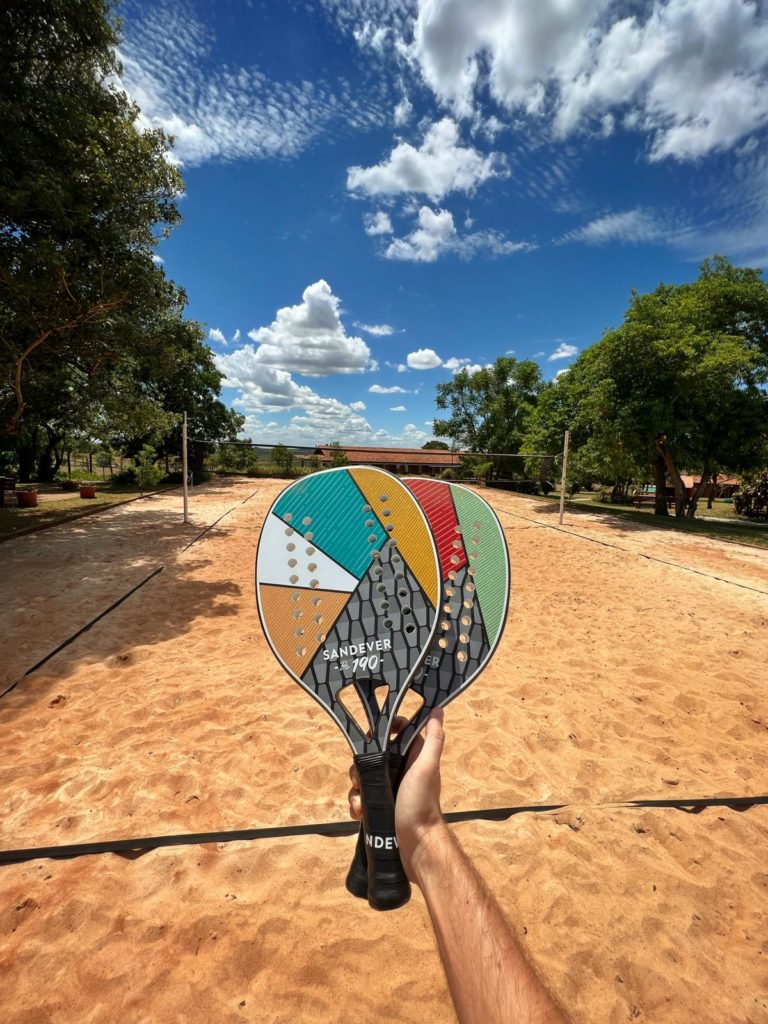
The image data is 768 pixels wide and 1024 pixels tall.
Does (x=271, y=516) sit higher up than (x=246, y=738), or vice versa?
(x=271, y=516)

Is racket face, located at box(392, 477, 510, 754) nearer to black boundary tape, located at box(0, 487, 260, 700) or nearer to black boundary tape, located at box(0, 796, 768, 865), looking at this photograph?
black boundary tape, located at box(0, 796, 768, 865)

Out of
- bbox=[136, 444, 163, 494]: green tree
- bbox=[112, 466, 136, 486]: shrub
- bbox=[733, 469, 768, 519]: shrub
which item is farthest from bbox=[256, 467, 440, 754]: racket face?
bbox=[733, 469, 768, 519]: shrub

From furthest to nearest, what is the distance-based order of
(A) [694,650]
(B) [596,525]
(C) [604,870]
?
1. (B) [596,525]
2. (A) [694,650]
3. (C) [604,870]

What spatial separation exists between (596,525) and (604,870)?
1263 centimetres

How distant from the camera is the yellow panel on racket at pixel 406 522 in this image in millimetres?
1438

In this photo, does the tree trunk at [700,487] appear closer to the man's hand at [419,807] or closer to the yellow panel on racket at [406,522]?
the yellow panel on racket at [406,522]

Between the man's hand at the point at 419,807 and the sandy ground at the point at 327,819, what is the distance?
2.79ft

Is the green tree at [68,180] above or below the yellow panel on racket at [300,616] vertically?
above

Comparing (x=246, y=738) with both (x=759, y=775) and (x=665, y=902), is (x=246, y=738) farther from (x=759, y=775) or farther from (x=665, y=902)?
(x=759, y=775)

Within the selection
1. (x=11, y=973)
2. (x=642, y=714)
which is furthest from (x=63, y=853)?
(x=642, y=714)

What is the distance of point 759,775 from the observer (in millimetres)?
2734

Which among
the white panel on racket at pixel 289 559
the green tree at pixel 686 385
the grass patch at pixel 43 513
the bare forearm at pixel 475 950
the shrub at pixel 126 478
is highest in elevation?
the green tree at pixel 686 385

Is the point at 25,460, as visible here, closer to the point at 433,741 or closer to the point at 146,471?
the point at 146,471

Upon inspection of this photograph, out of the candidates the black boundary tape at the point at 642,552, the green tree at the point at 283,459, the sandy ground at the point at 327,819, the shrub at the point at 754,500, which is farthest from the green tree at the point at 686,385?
the green tree at the point at 283,459
